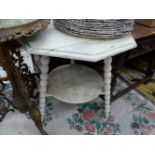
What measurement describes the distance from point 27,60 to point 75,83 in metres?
0.57

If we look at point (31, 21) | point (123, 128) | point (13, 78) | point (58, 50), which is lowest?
point (123, 128)

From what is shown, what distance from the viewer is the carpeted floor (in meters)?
0.99

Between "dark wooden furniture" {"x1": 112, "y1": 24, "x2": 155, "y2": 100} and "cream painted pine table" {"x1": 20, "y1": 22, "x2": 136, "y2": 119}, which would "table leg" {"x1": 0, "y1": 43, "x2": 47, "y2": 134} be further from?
"dark wooden furniture" {"x1": 112, "y1": 24, "x2": 155, "y2": 100}

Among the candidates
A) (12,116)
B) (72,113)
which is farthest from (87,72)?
(12,116)

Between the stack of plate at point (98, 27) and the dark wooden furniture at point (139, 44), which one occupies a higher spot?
the stack of plate at point (98, 27)

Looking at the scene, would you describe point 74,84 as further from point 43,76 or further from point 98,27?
point 98,27

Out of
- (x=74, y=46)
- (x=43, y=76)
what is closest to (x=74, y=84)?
(x=43, y=76)

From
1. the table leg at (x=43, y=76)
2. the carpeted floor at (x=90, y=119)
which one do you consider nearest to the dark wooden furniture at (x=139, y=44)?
the carpeted floor at (x=90, y=119)

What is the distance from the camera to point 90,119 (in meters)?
1.05

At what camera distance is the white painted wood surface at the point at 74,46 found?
64cm

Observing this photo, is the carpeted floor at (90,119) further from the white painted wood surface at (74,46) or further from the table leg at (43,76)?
the white painted wood surface at (74,46)

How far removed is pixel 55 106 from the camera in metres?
1.12

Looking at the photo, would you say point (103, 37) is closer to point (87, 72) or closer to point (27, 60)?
point (87, 72)
